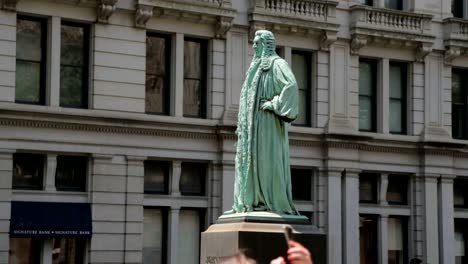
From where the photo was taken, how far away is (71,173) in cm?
3108

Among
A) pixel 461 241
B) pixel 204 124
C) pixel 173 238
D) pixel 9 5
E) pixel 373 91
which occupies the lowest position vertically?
pixel 461 241

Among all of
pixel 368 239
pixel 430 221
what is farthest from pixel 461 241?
pixel 368 239

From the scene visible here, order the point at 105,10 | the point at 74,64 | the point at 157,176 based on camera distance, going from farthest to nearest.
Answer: the point at 157,176
the point at 74,64
the point at 105,10

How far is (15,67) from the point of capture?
99.0ft

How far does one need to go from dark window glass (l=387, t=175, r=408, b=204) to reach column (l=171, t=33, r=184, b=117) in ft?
28.1

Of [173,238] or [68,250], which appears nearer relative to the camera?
[68,250]

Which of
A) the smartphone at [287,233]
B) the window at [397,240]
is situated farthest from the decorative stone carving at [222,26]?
the smartphone at [287,233]

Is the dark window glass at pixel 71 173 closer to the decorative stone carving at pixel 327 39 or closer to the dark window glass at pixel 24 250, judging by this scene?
the dark window glass at pixel 24 250


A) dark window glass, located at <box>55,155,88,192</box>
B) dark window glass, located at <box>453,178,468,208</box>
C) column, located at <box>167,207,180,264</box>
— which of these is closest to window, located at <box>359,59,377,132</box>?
dark window glass, located at <box>453,178,468,208</box>

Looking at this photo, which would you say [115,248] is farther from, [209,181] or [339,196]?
[339,196]

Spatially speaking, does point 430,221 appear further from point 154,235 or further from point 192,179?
point 154,235

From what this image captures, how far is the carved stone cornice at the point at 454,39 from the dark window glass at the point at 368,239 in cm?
643

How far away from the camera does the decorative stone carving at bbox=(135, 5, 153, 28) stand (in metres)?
31.9

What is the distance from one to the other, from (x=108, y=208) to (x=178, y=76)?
4.60 meters
